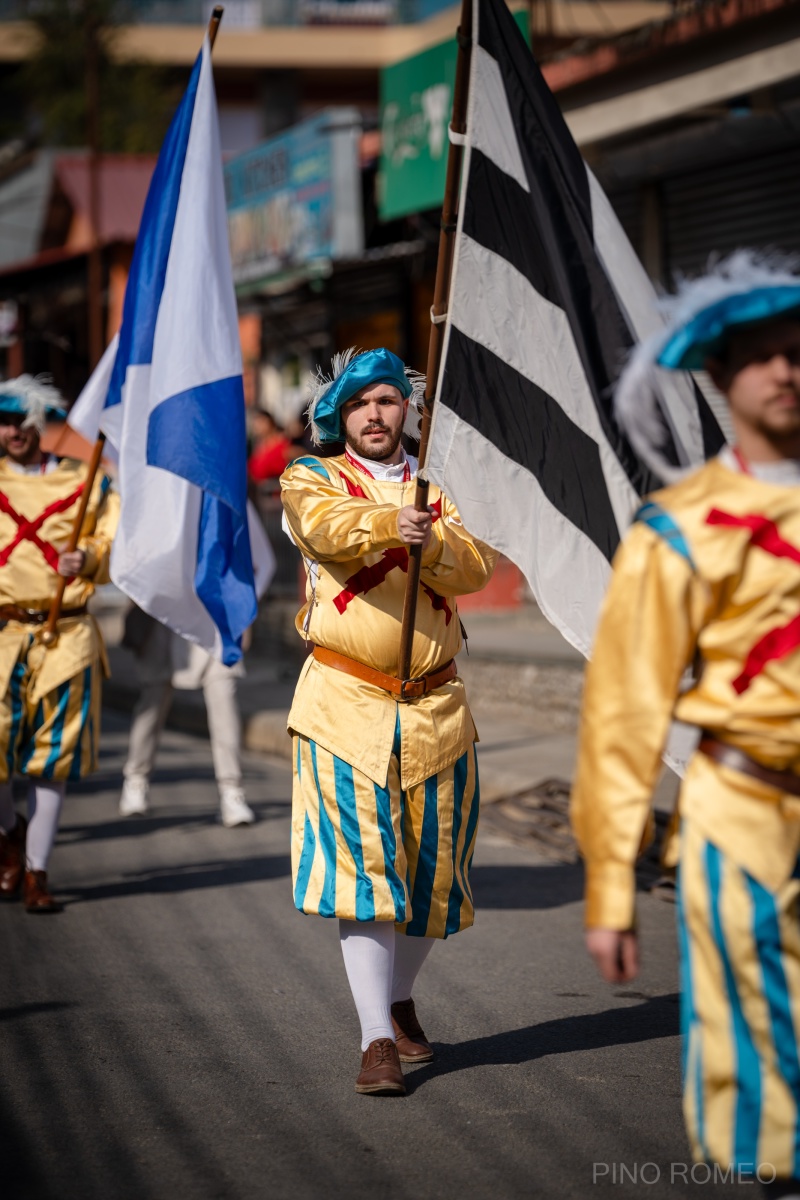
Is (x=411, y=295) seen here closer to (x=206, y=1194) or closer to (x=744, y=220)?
(x=744, y=220)

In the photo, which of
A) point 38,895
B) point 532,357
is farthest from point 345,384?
point 38,895

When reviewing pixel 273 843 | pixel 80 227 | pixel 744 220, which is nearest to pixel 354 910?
pixel 273 843

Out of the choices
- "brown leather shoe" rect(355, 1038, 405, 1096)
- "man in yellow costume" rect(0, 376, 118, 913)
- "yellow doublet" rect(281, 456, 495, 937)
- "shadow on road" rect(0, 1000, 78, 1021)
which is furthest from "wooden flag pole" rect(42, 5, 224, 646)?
"brown leather shoe" rect(355, 1038, 405, 1096)

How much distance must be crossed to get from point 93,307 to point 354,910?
20774 mm

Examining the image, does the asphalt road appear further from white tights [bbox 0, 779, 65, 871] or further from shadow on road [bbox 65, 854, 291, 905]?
white tights [bbox 0, 779, 65, 871]

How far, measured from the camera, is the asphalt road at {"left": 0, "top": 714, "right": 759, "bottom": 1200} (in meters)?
3.75

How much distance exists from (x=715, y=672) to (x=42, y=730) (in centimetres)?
426

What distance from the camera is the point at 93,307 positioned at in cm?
2373

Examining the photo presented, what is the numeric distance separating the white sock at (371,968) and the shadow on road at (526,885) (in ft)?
7.58

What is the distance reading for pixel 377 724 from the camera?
433 cm

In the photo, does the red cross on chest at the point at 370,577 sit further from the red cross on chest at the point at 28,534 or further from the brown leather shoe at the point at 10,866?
the brown leather shoe at the point at 10,866

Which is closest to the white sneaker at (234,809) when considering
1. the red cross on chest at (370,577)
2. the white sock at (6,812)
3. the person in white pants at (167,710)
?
the person in white pants at (167,710)

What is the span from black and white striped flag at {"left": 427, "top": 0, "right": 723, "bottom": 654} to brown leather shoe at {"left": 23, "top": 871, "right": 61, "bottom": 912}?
312cm

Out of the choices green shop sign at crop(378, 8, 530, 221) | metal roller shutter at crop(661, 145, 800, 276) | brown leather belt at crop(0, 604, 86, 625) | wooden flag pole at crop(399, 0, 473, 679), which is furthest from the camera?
green shop sign at crop(378, 8, 530, 221)
